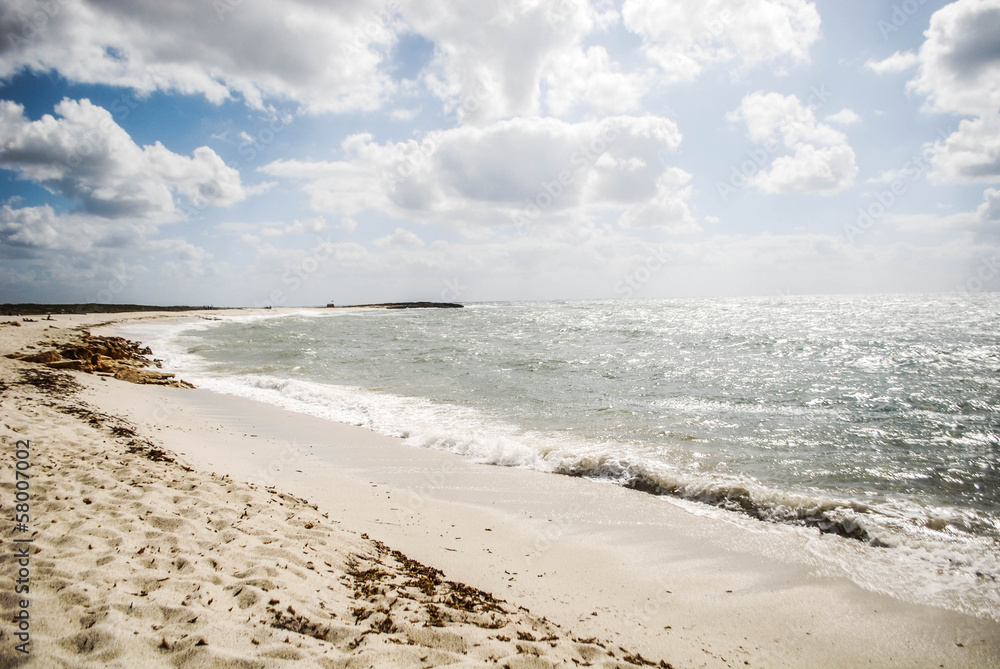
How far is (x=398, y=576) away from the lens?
158 inches

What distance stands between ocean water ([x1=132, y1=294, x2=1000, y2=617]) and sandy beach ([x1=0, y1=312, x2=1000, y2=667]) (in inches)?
29.5

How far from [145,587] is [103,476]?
295 centimetres

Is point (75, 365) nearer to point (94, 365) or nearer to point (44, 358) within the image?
point (94, 365)

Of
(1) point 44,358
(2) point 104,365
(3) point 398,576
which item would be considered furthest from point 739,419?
(1) point 44,358

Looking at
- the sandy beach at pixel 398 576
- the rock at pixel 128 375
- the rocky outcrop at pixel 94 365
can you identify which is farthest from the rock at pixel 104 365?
the sandy beach at pixel 398 576

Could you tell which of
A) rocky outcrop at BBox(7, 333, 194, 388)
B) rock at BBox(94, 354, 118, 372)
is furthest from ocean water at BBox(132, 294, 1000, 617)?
rock at BBox(94, 354, 118, 372)

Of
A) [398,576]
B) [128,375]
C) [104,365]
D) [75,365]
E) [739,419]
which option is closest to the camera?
[398,576]

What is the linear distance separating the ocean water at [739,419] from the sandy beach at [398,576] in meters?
0.75

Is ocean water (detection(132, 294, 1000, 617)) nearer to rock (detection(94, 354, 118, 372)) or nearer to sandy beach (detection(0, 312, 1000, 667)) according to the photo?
sandy beach (detection(0, 312, 1000, 667))

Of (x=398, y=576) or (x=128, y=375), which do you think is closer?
(x=398, y=576)

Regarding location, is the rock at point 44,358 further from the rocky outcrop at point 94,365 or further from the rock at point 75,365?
the rock at point 75,365

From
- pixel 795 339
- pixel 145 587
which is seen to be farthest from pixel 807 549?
pixel 795 339

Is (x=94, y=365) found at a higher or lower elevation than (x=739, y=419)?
higher

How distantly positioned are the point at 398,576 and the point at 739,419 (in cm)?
907
